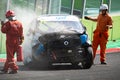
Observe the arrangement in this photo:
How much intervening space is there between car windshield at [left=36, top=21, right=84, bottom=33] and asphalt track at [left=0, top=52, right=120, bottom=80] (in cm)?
116

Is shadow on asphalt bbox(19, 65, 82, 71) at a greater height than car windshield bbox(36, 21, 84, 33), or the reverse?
car windshield bbox(36, 21, 84, 33)

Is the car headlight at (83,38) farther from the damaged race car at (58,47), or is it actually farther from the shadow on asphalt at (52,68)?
the shadow on asphalt at (52,68)

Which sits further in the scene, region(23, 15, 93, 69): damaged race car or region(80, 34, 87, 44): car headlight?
region(80, 34, 87, 44): car headlight

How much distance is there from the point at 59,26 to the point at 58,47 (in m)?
1.02

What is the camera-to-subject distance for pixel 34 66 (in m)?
17.8

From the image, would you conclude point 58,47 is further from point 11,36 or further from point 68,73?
point 11,36

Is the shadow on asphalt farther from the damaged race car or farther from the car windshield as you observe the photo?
the car windshield

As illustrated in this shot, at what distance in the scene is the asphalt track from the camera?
51.2ft

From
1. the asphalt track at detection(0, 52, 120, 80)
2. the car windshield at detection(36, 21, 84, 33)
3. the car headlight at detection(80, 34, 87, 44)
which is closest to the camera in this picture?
the asphalt track at detection(0, 52, 120, 80)

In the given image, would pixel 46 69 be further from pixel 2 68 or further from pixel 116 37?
pixel 116 37

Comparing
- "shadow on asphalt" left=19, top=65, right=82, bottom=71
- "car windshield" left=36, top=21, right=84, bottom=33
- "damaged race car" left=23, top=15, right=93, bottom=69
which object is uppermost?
"car windshield" left=36, top=21, right=84, bottom=33

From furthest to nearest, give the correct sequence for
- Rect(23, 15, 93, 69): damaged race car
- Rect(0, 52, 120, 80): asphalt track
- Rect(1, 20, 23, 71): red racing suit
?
Rect(23, 15, 93, 69): damaged race car < Rect(1, 20, 23, 71): red racing suit < Rect(0, 52, 120, 80): asphalt track

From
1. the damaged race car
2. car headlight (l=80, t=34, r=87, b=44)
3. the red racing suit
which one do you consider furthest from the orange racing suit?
the red racing suit

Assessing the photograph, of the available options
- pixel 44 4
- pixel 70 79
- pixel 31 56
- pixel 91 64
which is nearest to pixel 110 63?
pixel 91 64
